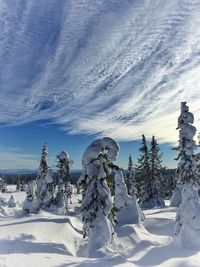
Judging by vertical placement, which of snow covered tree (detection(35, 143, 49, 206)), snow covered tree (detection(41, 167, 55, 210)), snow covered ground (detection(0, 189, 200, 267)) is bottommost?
snow covered ground (detection(0, 189, 200, 267))

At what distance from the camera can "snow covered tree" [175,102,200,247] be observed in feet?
98.1

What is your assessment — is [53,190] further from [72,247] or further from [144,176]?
[72,247]

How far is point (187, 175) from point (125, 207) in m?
9.91

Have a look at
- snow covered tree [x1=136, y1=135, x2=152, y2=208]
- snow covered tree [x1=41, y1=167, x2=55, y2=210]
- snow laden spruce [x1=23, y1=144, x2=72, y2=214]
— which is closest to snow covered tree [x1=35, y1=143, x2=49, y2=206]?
snow laden spruce [x1=23, y1=144, x2=72, y2=214]

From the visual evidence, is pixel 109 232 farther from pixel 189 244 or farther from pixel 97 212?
pixel 189 244

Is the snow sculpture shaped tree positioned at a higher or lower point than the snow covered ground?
higher

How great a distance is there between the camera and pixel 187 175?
30.8 m

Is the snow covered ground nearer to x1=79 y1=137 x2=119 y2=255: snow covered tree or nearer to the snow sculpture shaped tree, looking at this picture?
x1=79 y1=137 x2=119 y2=255: snow covered tree

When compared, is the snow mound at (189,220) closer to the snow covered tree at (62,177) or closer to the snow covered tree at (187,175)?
the snow covered tree at (187,175)

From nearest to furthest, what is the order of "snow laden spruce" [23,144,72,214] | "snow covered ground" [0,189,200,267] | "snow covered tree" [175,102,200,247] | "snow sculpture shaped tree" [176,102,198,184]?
"snow covered ground" [0,189,200,267] < "snow covered tree" [175,102,200,247] < "snow sculpture shaped tree" [176,102,198,184] < "snow laden spruce" [23,144,72,214]

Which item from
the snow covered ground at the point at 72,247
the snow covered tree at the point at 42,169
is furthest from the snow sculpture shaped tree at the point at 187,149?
the snow covered tree at the point at 42,169

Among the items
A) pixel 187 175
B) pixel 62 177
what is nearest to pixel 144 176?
pixel 62 177

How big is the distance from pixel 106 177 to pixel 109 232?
3635 mm

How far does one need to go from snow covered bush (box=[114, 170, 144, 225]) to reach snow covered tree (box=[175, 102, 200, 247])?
776cm
